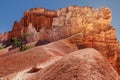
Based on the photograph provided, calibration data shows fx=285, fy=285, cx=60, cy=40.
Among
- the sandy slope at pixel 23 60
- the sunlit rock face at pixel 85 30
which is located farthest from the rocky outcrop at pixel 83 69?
the sunlit rock face at pixel 85 30

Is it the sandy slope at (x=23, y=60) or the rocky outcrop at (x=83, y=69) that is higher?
the rocky outcrop at (x=83, y=69)

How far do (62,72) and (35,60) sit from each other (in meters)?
18.3

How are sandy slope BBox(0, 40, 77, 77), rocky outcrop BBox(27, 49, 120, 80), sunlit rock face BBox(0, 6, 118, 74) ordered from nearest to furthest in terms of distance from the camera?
rocky outcrop BBox(27, 49, 120, 80), sandy slope BBox(0, 40, 77, 77), sunlit rock face BBox(0, 6, 118, 74)

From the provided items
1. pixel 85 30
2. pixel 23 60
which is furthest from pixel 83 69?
pixel 85 30

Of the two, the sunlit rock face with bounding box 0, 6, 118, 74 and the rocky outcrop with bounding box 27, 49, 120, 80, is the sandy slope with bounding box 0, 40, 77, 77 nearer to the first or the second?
the sunlit rock face with bounding box 0, 6, 118, 74

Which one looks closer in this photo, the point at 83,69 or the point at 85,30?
the point at 83,69

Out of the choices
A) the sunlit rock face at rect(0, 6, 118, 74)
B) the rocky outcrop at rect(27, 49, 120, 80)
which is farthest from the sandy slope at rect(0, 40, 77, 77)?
the rocky outcrop at rect(27, 49, 120, 80)

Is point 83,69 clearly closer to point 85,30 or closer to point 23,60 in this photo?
point 23,60

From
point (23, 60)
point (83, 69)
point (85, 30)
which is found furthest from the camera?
point (85, 30)

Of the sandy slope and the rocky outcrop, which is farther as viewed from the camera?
the sandy slope

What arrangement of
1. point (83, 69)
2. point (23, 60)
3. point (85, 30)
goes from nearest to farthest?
point (83, 69) → point (23, 60) → point (85, 30)

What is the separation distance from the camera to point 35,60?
35.8 meters

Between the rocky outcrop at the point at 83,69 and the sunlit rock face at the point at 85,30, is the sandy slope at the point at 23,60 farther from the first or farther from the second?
the rocky outcrop at the point at 83,69

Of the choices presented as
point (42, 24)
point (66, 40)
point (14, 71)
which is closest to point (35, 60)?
point (14, 71)
